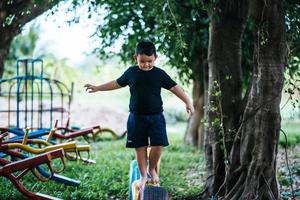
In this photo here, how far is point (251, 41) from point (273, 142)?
4295 millimetres

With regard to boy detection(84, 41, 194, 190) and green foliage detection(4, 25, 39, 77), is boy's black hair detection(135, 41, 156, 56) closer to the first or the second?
boy detection(84, 41, 194, 190)

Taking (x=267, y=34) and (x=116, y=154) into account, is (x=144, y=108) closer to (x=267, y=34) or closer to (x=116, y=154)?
(x=267, y=34)

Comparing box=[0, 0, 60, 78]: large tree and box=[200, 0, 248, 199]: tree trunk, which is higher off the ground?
box=[0, 0, 60, 78]: large tree

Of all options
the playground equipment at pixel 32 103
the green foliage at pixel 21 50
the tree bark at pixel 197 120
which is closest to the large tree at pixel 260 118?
the playground equipment at pixel 32 103

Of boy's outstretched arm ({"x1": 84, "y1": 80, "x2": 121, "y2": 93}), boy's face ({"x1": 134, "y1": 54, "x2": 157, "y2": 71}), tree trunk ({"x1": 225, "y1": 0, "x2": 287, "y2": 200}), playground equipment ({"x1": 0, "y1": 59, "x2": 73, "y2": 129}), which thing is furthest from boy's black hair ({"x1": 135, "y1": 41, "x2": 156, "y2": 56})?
playground equipment ({"x1": 0, "y1": 59, "x2": 73, "y2": 129})

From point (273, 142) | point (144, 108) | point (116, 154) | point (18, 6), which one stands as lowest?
point (116, 154)

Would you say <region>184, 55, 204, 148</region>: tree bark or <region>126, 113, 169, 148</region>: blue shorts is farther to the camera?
<region>184, 55, 204, 148</region>: tree bark

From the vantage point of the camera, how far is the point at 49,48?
77.0 ft

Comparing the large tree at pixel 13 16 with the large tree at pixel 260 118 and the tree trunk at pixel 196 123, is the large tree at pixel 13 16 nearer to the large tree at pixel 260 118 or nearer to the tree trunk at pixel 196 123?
the large tree at pixel 260 118

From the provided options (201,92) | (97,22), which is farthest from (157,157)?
(201,92)

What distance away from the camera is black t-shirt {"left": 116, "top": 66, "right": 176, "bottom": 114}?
4578 millimetres

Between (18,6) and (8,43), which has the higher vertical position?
(18,6)

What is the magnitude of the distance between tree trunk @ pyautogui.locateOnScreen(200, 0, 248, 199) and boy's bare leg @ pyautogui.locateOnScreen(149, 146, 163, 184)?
1.20m

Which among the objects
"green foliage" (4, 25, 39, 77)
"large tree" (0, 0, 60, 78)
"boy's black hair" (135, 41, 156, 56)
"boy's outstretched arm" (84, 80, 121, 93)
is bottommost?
"boy's outstretched arm" (84, 80, 121, 93)
